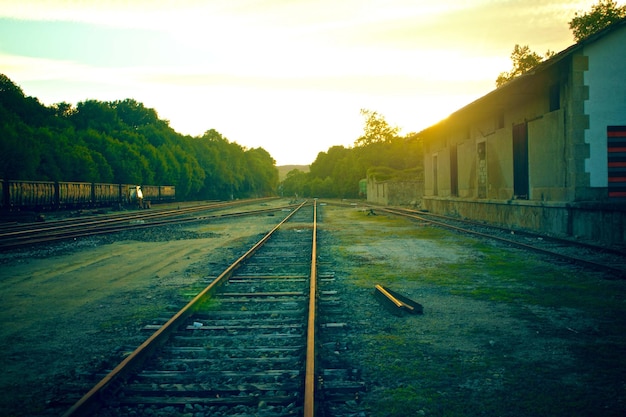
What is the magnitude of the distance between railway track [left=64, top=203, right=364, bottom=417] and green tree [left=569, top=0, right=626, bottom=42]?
158 feet

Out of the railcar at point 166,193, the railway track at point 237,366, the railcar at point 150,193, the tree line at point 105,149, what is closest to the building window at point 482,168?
the railway track at point 237,366

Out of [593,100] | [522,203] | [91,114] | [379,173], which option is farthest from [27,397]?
[91,114]

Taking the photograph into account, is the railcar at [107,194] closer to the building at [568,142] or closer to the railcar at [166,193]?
the railcar at [166,193]

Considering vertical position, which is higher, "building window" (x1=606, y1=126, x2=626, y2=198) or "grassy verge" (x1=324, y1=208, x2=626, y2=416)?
"building window" (x1=606, y1=126, x2=626, y2=198)

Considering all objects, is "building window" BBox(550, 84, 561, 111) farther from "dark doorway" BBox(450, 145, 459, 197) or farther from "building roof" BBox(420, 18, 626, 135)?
"dark doorway" BBox(450, 145, 459, 197)

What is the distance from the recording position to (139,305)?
Answer: 20.8 ft

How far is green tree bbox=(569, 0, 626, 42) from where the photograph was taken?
42425 mm

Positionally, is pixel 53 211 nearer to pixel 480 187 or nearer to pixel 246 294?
pixel 480 187


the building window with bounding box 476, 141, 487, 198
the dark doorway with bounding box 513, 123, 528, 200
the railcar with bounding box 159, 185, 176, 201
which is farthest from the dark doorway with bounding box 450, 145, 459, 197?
the railcar with bounding box 159, 185, 176, 201

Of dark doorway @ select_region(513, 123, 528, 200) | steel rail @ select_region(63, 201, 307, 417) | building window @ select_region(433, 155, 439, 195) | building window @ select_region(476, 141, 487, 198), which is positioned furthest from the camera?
building window @ select_region(433, 155, 439, 195)

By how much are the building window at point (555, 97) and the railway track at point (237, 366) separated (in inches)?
472

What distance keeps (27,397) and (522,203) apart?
53.7ft

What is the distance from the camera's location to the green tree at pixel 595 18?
4242 centimetres

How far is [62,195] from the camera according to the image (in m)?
33.4
